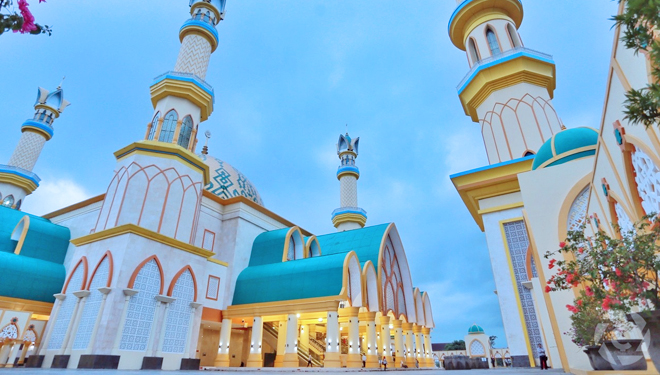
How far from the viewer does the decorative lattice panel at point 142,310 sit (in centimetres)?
1104

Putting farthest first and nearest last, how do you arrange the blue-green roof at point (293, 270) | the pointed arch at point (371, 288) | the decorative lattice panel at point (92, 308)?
the pointed arch at point (371, 288)
the blue-green roof at point (293, 270)
the decorative lattice panel at point (92, 308)

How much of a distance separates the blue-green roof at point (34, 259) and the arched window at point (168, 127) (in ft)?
24.2

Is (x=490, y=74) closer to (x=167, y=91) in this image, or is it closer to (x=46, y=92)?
(x=167, y=91)

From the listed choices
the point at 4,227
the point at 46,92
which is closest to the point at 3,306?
the point at 4,227

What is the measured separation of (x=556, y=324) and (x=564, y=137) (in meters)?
5.01

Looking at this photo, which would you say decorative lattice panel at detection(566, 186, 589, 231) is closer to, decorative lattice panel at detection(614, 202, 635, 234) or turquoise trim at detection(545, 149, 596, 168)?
turquoise trim at detection(545, 149, 596, 168)

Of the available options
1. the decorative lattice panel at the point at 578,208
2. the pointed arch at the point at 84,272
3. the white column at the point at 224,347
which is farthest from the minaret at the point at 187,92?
the decorative lattice panel at the point at 578,208

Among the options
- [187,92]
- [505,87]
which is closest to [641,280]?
[505,87]

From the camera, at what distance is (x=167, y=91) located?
→ 15703 mm

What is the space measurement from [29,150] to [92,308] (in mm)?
17102

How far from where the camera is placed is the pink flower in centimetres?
275

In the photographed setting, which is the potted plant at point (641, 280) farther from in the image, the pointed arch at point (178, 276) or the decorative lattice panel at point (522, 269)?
the pointed arch at point (178, 276)

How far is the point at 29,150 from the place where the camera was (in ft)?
72.6

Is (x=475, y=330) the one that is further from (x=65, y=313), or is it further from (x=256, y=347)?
(x=65, y=313)
